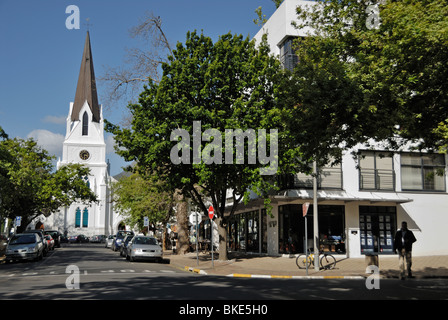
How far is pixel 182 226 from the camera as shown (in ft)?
107

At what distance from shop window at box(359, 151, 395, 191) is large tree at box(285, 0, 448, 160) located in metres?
15.8

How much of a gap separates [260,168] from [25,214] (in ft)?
105

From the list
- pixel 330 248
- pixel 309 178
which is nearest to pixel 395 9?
pixel 309 178

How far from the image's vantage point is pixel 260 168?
20.8 m

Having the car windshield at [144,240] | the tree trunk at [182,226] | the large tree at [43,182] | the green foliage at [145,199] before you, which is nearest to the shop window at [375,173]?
the tree trunk at [182,226]

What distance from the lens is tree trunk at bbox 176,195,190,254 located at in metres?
32.3

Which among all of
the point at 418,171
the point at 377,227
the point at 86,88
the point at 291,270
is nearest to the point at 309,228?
the point at 377,227

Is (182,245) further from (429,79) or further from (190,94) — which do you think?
(429,79)

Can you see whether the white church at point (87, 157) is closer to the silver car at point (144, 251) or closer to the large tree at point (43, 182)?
the large tree at point (43, 182)

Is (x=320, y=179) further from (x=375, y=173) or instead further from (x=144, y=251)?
(x=144, y=251)

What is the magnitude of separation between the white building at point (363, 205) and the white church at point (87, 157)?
6447 cm

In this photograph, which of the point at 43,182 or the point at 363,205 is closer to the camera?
the point at 363,205

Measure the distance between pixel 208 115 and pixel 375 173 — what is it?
13168 millimetres

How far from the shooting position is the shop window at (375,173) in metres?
28.5
